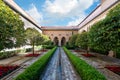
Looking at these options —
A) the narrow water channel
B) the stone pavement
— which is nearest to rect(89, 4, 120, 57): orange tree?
the stone pavement

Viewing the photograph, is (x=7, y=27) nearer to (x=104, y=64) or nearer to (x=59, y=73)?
(x=59, y=73)

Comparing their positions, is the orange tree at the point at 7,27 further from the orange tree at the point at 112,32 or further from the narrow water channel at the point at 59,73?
the orange tree at the point at 112,32

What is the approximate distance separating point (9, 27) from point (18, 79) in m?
3.60

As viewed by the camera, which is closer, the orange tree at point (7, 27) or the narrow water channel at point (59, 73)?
the orange tree at point (7, 27)

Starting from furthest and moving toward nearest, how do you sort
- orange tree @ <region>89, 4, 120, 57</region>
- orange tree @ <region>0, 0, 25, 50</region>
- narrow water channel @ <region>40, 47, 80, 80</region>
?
orange tree @ <region>89, 4, 120, 57</region> → narrow water channel @ <region>40, 47, 80, 80</region> → orange tree @ <region>0, 0, 25, 50</region>

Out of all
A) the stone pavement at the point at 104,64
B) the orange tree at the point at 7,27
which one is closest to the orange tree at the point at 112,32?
the stone pavement at the point at 104,64

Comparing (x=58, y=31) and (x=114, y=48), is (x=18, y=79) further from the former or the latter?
(x=58, y=31)

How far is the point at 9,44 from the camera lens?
8.80m

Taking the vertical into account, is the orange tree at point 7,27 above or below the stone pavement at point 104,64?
above

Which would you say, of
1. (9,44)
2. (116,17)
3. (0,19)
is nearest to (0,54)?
(9,44)

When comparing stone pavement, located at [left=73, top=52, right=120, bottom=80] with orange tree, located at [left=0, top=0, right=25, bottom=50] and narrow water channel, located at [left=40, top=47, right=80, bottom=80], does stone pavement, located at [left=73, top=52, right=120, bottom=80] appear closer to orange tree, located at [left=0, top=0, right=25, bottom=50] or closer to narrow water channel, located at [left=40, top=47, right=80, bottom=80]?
narrow water channel, located at [left=40, top=47, right=80, bottom=80]

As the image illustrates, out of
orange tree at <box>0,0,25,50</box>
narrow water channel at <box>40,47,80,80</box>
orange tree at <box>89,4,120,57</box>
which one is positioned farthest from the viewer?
orange tree at <box>89,4,120,57</box>

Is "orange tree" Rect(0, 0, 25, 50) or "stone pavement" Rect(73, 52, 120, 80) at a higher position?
"orange tree" Rect(0, 0, 25, 50)

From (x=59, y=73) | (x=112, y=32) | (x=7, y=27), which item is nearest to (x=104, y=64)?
(x=112, y=32)
